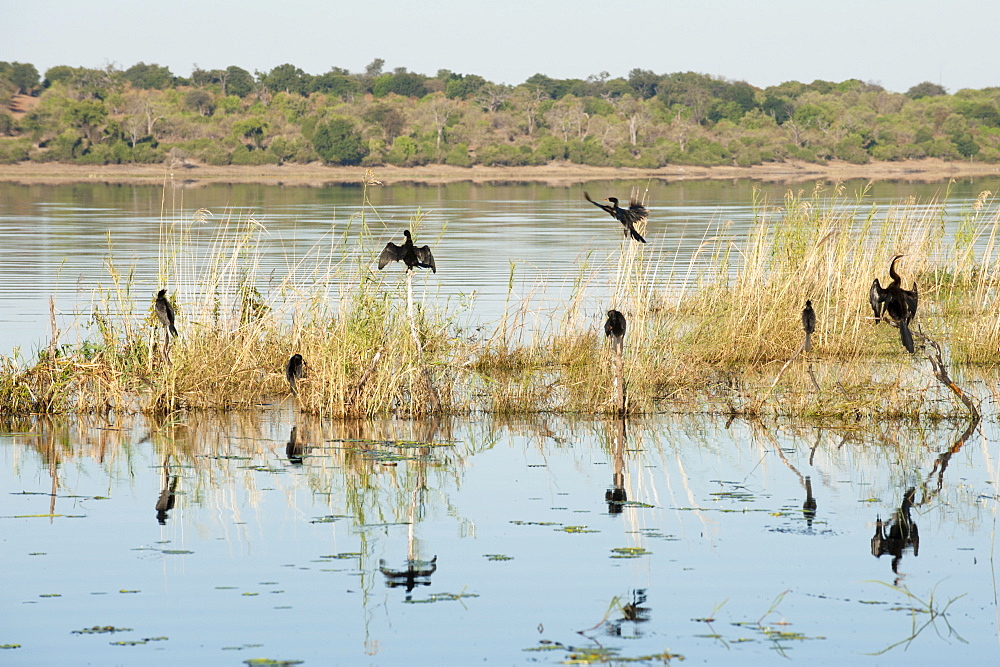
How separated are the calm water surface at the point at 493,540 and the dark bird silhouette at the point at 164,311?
0.77m

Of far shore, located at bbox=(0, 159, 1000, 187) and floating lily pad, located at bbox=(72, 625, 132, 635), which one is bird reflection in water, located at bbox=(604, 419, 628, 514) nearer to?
floating lily pad, located at bbox=(72, 625, 132, 635)

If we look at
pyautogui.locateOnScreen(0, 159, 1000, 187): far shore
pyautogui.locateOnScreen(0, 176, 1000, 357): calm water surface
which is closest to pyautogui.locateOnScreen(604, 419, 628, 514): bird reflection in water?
pyautogui.locateOnScreen(0, 176, 1000, 357): calm water surface

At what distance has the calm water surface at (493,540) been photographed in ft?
16.9

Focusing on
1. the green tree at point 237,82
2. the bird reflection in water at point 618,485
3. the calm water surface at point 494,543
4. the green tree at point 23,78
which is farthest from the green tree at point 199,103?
the bird reflection in water at point 618,485

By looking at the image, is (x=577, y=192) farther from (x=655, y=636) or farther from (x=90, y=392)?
(x=655, y=636)

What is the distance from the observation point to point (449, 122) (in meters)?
85.2

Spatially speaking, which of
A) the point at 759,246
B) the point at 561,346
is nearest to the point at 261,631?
the point at 561,346

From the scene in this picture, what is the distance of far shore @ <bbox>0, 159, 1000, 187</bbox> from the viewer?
6706 centimetres

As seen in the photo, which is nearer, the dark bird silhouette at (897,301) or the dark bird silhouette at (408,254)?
the dark bird silhouette at (897,301)

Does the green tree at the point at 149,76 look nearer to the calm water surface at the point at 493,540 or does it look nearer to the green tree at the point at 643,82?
the green tree at the point at 643,82

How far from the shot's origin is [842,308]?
12.7 meters

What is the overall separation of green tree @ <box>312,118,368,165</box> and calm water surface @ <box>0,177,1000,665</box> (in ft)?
211

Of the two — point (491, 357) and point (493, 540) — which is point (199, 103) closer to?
point (491, 357)

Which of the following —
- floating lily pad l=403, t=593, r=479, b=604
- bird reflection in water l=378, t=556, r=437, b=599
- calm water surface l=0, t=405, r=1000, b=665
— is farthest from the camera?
bird reflection in water l=378, t=556, r=437, b=599
